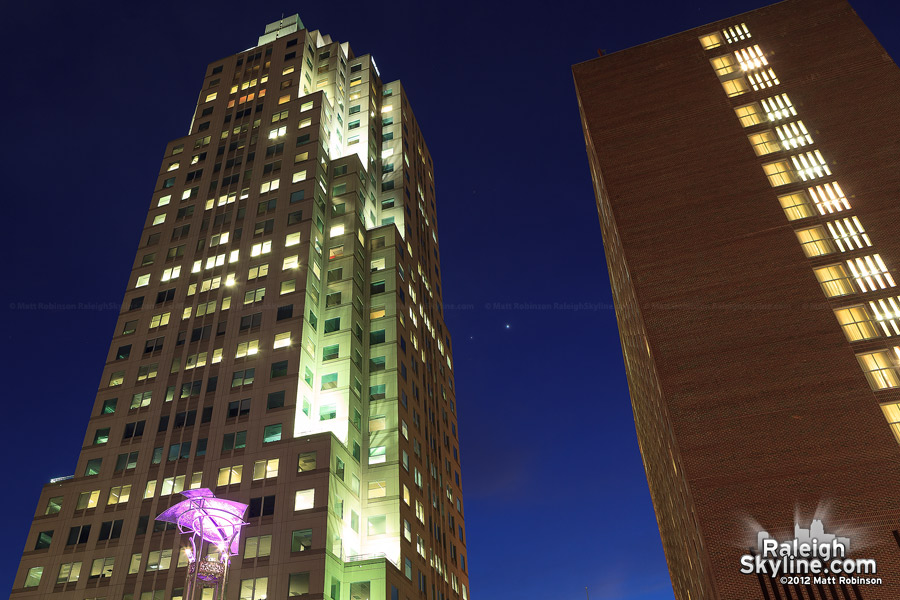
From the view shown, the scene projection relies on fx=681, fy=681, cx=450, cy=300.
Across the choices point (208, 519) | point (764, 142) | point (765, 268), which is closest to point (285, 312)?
point (208, 519)

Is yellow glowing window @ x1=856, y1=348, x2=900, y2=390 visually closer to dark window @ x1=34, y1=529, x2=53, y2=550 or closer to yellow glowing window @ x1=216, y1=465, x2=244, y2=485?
yellow glowing window @ x1=216, y1=465, x2=244, y2=485

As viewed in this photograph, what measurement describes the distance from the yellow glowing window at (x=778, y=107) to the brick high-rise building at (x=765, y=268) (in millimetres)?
231

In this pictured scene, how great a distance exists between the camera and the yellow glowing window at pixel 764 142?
67188 mm

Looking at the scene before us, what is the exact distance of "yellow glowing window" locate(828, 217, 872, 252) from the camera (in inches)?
2260

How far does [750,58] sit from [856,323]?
3841cm

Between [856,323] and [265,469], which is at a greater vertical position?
[856,323]

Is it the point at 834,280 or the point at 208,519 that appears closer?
the point at 208,519

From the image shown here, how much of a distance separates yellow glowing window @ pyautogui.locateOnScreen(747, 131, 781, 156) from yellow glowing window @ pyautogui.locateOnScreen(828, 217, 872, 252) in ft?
37.0

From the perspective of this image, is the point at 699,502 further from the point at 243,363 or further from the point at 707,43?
the point at 707,43

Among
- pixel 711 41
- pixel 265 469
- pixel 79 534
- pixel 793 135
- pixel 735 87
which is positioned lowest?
pixel 79 534

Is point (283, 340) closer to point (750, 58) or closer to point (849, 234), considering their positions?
point (849, 234)

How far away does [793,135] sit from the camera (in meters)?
68.0

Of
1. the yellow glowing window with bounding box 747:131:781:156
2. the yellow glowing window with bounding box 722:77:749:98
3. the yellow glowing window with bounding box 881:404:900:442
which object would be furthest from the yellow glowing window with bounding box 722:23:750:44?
the yellow glowing window with bounding box 881:404:900:442

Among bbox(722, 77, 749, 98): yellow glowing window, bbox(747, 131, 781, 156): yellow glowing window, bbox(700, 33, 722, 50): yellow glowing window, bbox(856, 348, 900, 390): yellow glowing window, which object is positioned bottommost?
bbox(856, 348, 900, 390): yellow glowing window
